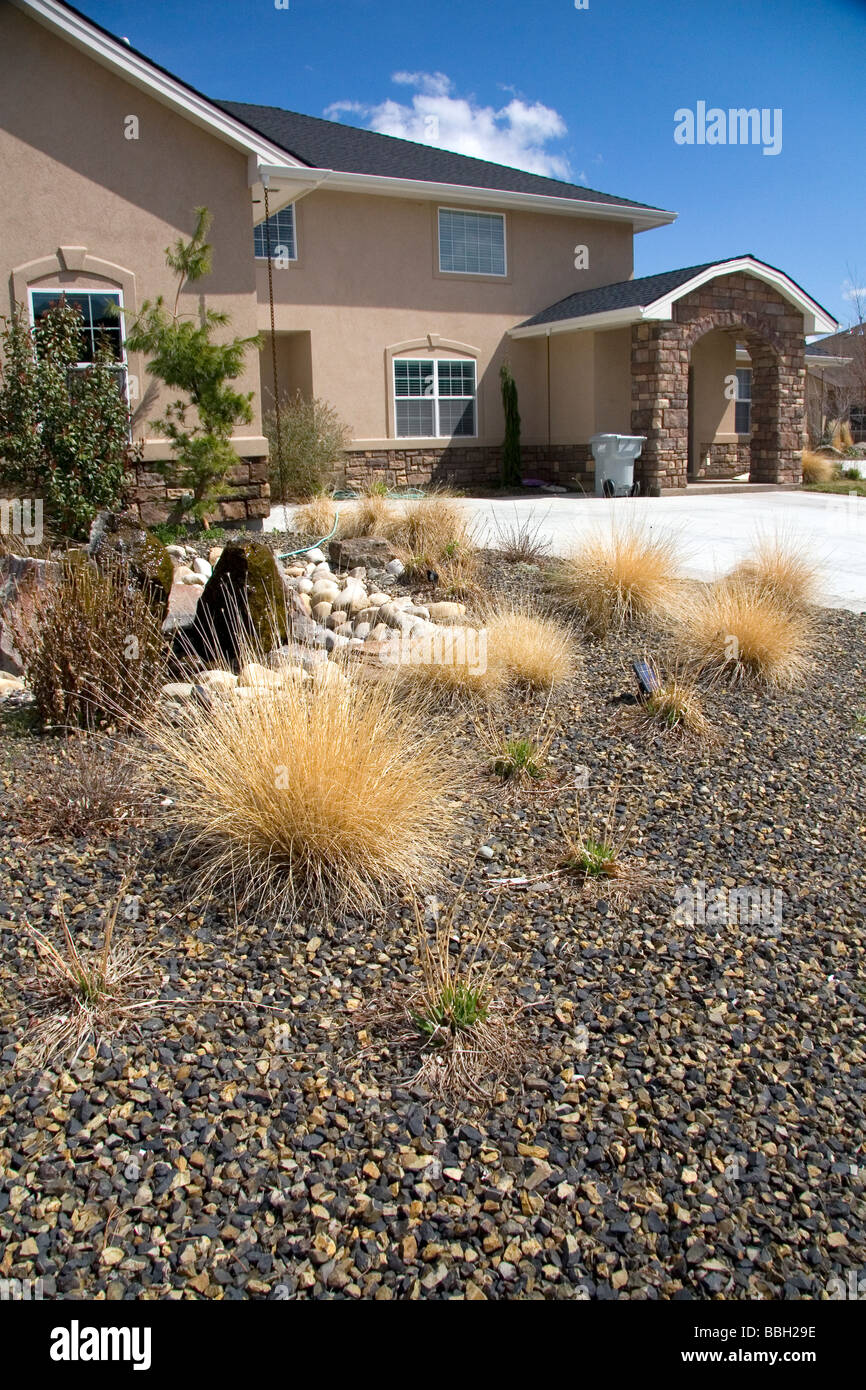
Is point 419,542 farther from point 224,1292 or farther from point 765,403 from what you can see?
point 765,403

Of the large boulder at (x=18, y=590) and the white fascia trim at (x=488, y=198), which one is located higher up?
the white fascia trim at (x=488, y=198)

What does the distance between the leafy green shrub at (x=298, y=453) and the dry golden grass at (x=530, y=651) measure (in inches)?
338

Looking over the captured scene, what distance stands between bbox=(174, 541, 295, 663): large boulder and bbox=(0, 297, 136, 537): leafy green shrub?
15.2ft

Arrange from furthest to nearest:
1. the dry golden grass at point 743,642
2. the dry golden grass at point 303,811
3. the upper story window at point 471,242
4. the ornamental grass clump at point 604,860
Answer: the upper story window at point 471,242
the dry golden grass at point 743,642
the ornamental grass clump at point 604,860
the dry golden grass at point 303,811

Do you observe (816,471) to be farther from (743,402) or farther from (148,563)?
(148,563)

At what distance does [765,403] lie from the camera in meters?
18.4

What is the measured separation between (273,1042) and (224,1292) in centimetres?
79

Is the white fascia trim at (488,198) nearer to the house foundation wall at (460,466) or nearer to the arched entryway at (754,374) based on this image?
Answer: the arched entryway at (754,374)

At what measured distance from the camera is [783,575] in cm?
765

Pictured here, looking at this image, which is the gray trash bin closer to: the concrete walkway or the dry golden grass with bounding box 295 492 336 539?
the concrete walkway

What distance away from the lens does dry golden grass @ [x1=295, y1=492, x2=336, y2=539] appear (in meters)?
10.6

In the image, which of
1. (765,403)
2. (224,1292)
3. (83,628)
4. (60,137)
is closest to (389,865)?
(224,1292)

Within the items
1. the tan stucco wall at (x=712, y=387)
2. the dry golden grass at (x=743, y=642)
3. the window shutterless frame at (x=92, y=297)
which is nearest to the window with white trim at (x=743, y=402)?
the tan stucco wall at (x=712, y=387)

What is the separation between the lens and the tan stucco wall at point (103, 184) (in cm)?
1032
